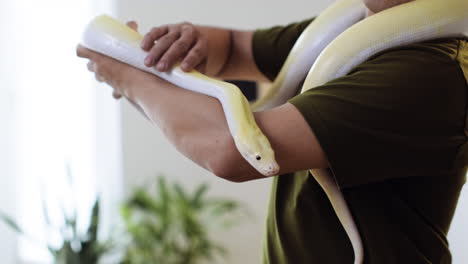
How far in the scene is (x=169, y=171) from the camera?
9.91ft

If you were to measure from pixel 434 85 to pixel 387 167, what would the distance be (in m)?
0.13

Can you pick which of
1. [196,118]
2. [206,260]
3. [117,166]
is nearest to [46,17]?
[117,166]

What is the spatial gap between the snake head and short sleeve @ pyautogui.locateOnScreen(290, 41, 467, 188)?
0.07 meters

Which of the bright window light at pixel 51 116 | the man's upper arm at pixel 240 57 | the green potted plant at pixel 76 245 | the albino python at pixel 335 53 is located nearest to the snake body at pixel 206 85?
the albino python at pixel 335 53

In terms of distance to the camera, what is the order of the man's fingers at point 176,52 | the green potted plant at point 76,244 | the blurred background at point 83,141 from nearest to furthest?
the man's fingers at point 176,52 < the green potted plant at point 76,244 < the blurred background at point 83,141

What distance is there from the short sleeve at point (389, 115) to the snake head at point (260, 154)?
0.07m

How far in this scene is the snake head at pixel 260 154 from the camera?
0.77m

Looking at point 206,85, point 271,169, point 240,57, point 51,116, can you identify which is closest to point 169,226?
point 51,116

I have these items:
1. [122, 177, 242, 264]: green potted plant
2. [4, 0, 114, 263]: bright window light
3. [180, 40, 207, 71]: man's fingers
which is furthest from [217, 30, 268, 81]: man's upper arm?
[4, 0, 114, 263]: bright window light

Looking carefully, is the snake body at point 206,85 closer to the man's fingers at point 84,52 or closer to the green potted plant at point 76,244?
the man's fingers at point 84,52

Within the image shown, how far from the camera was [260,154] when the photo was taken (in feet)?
2.51

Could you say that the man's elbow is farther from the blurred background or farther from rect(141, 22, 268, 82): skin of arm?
the blurred background

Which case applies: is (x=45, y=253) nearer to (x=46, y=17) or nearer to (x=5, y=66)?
(x=5, y=66)

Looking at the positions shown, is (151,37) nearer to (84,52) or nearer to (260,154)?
(84,52)
